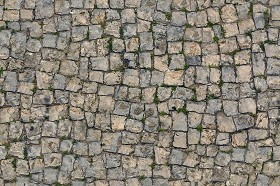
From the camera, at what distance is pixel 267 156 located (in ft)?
24.2

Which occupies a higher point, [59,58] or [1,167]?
[59,58]

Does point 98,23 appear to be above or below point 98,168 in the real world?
above

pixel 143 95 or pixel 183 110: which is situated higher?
pixel 143 95

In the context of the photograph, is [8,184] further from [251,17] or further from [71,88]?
[251,17]

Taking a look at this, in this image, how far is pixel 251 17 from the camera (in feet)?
24.4

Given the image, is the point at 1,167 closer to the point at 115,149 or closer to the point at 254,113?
the point at 115,149

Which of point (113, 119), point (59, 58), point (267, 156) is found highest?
point (59, 58)

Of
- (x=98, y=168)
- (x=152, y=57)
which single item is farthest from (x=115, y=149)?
(x=152, y=57)

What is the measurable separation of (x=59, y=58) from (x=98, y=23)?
0.82m

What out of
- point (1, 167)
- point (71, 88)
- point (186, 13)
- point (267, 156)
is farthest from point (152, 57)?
point (1, 167)

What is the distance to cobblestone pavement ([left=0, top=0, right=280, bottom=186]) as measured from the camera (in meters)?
7.39

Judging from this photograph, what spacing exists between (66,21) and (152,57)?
4.78ft

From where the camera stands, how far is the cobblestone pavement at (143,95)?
24.2 feet

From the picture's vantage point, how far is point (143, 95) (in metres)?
7.41
